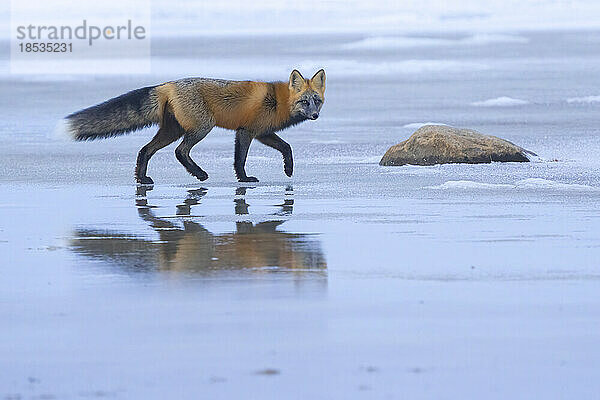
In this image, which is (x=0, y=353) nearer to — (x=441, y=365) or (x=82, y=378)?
(x=82, y=378)

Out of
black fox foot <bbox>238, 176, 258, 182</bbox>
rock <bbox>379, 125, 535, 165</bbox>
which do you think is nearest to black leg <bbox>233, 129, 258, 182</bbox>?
black fox foot <bbox>238, 176, 258, 182</bbox>

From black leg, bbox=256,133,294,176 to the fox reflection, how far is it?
14.0 ft

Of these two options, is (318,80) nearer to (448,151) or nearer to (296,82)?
(296,82)

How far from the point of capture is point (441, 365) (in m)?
5.16

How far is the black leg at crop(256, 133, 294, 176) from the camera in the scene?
1478cm

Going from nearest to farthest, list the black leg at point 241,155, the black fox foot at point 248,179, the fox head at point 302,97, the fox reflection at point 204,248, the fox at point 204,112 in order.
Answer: the fox reflection at point 204,248
the black fox foot at point 248,179
the black leg at point 241,155
the fox at point 204,112
the fox head at point 302,97

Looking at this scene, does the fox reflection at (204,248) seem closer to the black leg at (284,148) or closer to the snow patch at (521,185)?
the snow patch at (521,185)

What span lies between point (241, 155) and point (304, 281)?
7.82m

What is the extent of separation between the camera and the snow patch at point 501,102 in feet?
84.3

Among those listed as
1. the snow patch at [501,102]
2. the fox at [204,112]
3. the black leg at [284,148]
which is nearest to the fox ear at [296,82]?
the fox at [204,112]

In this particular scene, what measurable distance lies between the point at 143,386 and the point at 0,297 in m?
2.19

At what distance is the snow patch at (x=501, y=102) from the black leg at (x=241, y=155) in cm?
1133

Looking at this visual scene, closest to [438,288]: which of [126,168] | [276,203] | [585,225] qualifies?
[585,225]

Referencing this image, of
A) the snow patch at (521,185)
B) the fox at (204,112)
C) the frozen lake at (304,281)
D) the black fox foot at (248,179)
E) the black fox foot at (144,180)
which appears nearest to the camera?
the frozen lake at (304,281)
